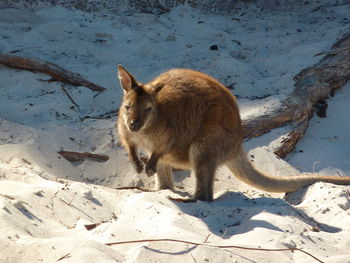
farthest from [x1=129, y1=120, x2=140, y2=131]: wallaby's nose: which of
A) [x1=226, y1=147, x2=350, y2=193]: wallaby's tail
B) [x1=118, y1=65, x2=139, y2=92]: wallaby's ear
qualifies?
[x1=226, y1=147, x2=350, y2=193]: wallaby's tail

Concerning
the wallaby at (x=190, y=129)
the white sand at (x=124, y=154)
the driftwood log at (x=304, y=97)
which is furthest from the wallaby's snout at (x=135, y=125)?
the driftwood log at (x=304, y=97)

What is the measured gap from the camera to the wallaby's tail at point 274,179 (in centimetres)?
449

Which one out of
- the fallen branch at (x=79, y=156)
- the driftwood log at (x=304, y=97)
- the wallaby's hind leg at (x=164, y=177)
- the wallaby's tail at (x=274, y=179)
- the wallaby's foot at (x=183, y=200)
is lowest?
the fallen branch at (x=79, y=156)

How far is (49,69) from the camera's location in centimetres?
618

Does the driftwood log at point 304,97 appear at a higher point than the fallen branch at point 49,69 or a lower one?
higher

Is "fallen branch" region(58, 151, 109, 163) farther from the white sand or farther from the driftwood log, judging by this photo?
the driftwood log

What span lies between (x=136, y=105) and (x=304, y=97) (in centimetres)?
237

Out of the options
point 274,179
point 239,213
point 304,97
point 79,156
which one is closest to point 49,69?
point 79,156

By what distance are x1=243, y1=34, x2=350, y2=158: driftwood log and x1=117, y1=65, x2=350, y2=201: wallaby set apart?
841 mm

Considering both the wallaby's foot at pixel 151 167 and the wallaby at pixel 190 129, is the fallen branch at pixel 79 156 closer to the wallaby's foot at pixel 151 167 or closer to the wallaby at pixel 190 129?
the wallaby at pixel 190 129

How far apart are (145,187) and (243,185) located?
98 cm

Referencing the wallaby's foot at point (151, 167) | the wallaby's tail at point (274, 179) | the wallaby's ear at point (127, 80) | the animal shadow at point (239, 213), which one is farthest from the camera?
the wallaby's tail at point (274, 179)

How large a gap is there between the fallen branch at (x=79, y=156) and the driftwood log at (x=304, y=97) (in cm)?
155

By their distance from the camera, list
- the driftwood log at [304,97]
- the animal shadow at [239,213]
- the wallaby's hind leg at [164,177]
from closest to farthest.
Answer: the animal shadow at [239,213], the wallaby's hind leg at [164,177], the driftwood log at [304,97]
